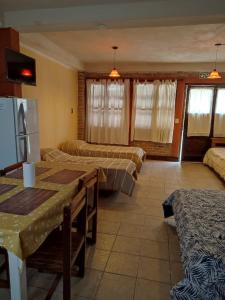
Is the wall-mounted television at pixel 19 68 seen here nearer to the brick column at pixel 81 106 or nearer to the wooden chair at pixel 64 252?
the wooden chair at pixel 64 252

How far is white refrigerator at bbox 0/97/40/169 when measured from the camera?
9.59 feet

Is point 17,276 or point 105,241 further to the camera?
point 105,241

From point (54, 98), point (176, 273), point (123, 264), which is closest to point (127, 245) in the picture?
point (123, 264)

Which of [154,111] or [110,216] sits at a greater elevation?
[154,111]

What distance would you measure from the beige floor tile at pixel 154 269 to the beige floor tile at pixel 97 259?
357 mm

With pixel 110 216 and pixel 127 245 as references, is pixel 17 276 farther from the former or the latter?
pixel 110 216

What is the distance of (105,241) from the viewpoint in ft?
8.36

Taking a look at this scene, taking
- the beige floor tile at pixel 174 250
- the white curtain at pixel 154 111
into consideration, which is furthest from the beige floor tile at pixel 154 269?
the white curtain at pixel 154 111

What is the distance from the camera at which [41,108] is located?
4605 mm

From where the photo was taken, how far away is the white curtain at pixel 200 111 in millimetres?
6230

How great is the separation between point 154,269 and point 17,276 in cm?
131

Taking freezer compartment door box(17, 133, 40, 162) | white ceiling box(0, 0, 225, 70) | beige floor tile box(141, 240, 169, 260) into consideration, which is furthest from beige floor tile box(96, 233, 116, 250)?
white ceiling box(0, 0, 225, 70)

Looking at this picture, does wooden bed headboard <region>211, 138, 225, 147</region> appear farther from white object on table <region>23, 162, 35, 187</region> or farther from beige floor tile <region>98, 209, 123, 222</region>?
white object on table <region>23, 162, 35, 187</region>

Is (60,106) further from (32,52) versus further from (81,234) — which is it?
(81,234)
